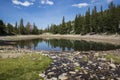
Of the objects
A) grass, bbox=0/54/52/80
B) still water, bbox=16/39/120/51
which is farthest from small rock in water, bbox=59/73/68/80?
still water, bbox=16/39/120/51

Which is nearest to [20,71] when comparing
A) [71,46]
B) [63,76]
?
[63,76]

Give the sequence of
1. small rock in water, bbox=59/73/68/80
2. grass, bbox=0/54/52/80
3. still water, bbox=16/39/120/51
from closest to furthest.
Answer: grass, bbox=0/54/52/80 → small rock in water, bbox=59/73/68/80 → still water, bbox=16/39/120/51

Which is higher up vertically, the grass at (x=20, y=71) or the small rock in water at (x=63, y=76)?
the grass at (x=20, y=71)

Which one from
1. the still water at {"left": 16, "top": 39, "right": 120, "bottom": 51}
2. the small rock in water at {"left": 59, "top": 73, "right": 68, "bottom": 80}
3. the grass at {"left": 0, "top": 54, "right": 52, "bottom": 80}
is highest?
the grass at {"left": 0, "top": 54, "right": 52, "bottom": 80}

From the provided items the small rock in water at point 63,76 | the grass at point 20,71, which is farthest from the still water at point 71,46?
the small rock in water at point 63,76

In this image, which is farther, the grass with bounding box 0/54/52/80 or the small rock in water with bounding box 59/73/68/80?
the small rock in water with bounding box 59/73/68/80

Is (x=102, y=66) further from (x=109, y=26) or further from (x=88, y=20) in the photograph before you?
(x=88, y=20)

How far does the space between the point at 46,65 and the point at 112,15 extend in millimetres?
66603

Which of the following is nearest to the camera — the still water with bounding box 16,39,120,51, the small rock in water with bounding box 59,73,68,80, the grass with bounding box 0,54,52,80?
the grass with bounding box 0,54,52,80

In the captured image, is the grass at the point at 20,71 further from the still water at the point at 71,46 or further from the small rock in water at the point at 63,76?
the still water at the point at 71,46

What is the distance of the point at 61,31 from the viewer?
132250 millimetres

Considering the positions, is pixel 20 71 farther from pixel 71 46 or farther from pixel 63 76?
pixel 71 46

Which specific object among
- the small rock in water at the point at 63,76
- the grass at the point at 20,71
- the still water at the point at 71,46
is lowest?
the still water at the point at 71,46

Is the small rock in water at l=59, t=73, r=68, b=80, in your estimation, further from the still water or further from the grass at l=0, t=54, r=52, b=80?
the still water
